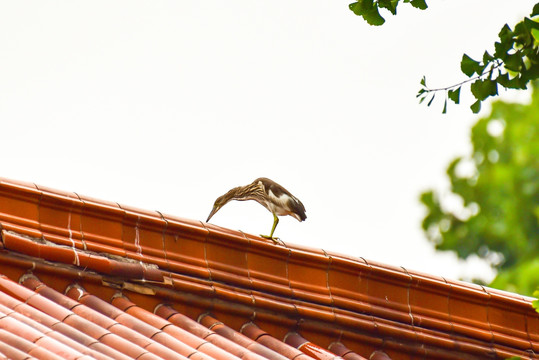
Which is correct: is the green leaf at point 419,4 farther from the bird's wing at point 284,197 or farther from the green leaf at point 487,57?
the bird's wing at point 284,197

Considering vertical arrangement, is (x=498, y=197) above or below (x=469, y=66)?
below

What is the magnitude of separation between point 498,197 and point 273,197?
A: 2584 centimetres

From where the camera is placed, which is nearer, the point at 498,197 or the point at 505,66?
the point at 505,66

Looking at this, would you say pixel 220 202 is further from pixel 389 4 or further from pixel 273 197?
pixel 389 4

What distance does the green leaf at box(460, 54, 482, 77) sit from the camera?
203 inches

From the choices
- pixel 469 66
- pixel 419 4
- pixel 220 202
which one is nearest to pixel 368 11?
pixel 419 4

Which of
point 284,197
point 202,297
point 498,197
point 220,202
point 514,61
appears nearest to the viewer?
point 514,61

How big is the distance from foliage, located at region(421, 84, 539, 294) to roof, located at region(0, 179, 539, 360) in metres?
24.3

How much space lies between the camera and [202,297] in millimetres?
5844

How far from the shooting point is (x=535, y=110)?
103ft

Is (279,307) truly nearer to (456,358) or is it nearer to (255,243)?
(255,243)

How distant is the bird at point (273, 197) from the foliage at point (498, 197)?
78.3 ft

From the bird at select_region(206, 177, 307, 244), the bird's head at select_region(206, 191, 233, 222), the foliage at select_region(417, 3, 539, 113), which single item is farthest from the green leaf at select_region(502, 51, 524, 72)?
the bird's head at select_region(206, 191, 233, 222)

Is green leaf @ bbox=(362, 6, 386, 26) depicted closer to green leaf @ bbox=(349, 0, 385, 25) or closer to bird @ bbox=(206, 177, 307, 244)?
green leaf @ bbox=(349, 0, 385, 25)
